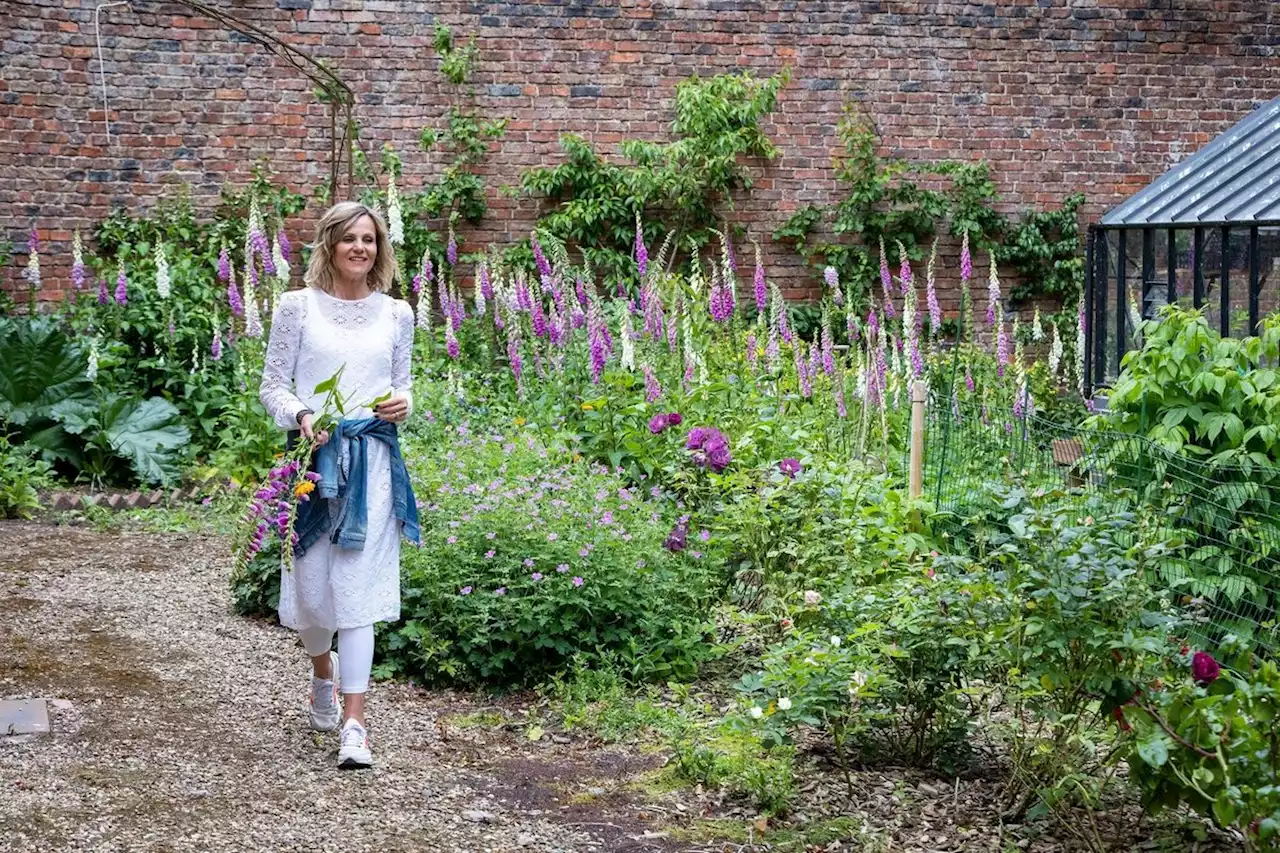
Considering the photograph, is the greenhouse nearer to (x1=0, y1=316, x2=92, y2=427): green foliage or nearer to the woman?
the woman

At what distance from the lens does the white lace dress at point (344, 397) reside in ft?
12.6

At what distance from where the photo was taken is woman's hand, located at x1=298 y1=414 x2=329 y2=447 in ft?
12.3

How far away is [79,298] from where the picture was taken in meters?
9.07

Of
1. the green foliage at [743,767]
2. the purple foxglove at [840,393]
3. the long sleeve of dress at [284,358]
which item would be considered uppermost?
the long sleeve of dress at [284,358]

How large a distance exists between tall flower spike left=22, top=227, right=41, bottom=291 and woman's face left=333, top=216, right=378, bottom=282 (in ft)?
19.2

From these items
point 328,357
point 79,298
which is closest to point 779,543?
point 328,357

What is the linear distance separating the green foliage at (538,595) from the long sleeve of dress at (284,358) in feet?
3.29

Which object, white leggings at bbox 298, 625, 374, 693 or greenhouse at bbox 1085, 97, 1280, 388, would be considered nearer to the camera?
white leggings at bbox 298, 625, 374, 693

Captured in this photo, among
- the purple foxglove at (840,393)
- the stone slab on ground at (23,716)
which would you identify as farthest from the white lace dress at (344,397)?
the purple foxglove at (840,393)

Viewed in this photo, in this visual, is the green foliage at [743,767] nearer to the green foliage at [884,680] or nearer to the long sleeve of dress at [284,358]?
the green foliage at [884,680]

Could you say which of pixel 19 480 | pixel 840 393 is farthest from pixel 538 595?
pixel 19 480

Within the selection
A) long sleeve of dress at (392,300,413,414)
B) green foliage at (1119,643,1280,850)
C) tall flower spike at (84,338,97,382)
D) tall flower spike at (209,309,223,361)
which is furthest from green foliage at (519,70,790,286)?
green foliage at (1119,643,1280,850)

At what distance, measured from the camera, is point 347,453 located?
12.7ft

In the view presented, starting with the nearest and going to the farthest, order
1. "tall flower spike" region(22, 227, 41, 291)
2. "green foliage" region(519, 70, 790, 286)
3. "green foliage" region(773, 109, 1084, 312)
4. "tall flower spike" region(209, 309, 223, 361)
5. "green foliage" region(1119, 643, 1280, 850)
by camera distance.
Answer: "green foliage" region(1119, 643, 1280, 850) → "tall flower spike" region(209, 309, 223, 361) → "tall flower spike" region(22, 227, 41, 291) → "green foliage" region(519, 70, 790, 286) → "green foliage" region(773, 109, 1084, 312)
